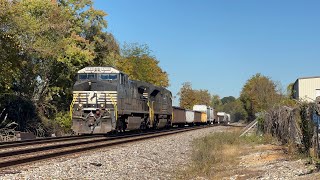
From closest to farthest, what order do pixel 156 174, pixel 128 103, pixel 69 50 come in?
1. pixel 156 174
2. pixel 128 103
3. pixel 69 50

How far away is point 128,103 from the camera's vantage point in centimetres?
2569

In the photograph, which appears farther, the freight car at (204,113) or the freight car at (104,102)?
the freight car at (204,113)

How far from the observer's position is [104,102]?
22922 mm

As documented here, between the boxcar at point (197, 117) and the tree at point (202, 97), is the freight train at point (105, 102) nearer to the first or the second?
the boxcar at point (197, 117)

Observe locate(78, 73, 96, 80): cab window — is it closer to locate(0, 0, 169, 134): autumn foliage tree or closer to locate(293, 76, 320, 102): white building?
locate(0, 0, 169, 134): autumn foliage tree

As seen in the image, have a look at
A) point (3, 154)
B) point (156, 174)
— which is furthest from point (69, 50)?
point (156, 174)

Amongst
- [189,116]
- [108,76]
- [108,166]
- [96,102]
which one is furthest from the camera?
[189,116]

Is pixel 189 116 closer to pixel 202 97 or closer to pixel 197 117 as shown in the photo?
pixel 197 117

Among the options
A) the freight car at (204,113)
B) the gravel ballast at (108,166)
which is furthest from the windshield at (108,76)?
the freight car at (204,113)

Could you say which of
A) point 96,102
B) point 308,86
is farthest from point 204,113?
point 96,102

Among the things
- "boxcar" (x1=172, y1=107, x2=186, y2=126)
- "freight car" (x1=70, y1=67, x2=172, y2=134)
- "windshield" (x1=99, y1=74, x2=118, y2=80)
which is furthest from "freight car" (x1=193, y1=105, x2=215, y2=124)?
"windshield" (x1=99, y1=74, x2=118, y2=80)

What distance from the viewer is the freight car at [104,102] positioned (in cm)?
2233

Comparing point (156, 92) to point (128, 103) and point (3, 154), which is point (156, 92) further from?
point (3, 154)

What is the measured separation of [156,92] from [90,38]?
11.8 m
